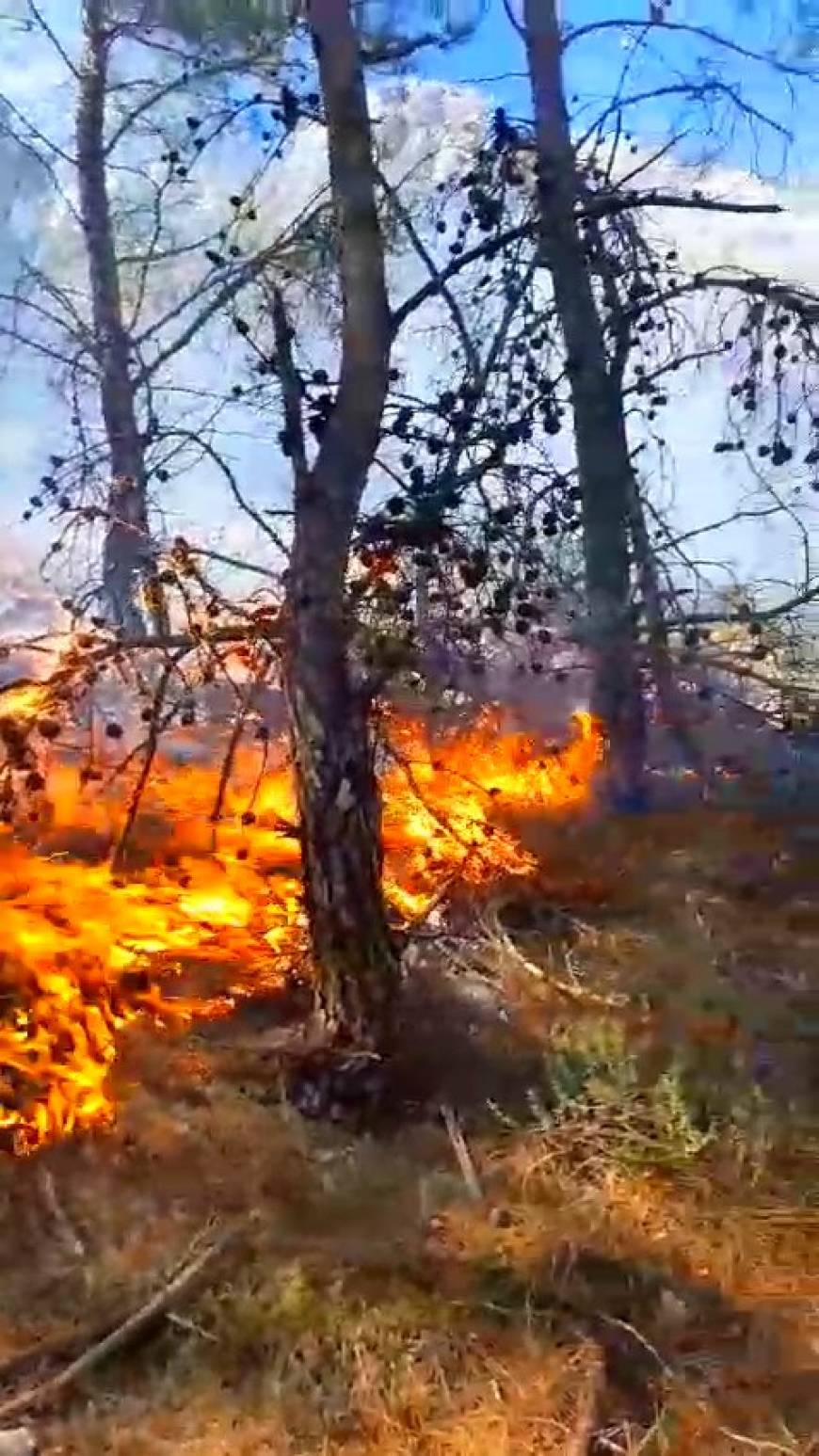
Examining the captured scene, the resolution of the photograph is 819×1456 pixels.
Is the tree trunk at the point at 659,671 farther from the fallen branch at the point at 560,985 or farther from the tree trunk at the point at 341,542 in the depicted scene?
the tree trunk at the point at 341,542

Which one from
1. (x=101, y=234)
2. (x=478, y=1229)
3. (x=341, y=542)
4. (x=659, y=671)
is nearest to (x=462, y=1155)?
(x=478, y=1229)

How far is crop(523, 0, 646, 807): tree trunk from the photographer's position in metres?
4.56

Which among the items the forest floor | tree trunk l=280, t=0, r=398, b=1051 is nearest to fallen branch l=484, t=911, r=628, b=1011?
the forest floor

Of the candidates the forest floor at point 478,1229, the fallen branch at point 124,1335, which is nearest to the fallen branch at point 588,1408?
the forest floor at point 478,1229

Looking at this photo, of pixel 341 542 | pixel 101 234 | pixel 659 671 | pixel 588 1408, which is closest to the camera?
pixel 588 1408

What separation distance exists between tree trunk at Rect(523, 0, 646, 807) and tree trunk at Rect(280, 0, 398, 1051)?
1.70m

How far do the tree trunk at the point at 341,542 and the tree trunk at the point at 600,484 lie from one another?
1.70 meters

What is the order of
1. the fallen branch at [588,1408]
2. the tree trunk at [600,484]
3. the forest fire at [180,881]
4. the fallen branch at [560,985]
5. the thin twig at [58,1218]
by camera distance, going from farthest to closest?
the tree trunk at [600,484] → the fallen branch at [560,985] → the forest fire at [180,881] → the thin twig at [58,1218] → the fallen branch at [588,1408]

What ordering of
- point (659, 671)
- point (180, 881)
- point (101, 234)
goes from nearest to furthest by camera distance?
point (180, 881) → point (659, 671) → point (101, 234)

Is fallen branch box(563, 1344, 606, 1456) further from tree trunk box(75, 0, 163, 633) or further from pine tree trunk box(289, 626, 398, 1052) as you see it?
tree trunk box(75, 0, 163, 633)

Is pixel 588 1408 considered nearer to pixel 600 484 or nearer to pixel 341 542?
pixel 341 542

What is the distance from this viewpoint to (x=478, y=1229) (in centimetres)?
274

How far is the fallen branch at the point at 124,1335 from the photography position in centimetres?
235

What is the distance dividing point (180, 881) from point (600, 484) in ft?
5.93
